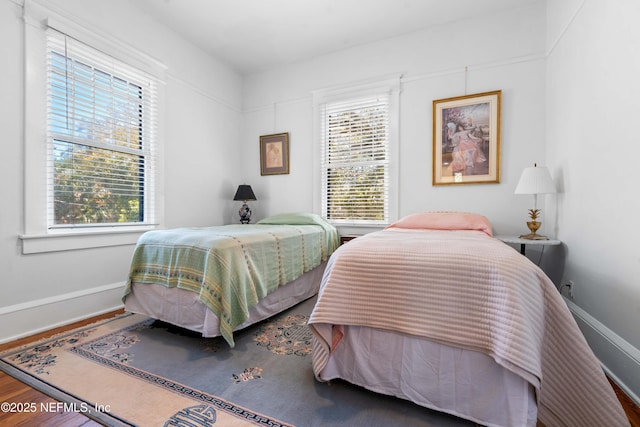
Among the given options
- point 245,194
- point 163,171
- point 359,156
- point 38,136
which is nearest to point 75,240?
point 38,136

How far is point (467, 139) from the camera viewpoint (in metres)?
3.04

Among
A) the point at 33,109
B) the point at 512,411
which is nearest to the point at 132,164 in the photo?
the point at 33,109

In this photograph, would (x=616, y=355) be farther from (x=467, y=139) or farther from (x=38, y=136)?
(x=38, y=136)

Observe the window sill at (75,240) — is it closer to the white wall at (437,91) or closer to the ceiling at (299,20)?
the white wall at (437,91)

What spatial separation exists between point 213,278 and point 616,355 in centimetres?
234

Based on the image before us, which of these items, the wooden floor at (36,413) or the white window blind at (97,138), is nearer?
the wooden floor at (36,413)

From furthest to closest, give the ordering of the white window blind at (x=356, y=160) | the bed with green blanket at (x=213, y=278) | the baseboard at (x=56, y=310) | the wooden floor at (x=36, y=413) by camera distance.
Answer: the white window blind at (x=356, y=160) → the baseboard at (x=56, y=310) → the bed with green blanket at (x=213, y=278) → the wooden floor at (x=36, y=413)

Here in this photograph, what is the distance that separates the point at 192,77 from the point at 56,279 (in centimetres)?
258

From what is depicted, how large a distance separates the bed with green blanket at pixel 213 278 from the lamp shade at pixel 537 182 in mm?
2061

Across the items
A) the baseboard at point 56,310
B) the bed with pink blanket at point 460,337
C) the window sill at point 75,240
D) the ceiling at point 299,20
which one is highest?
the ceiling at point 299,20

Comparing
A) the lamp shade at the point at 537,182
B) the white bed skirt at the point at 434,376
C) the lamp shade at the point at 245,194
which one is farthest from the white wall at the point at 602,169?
the lamp shade at the point at 245,194

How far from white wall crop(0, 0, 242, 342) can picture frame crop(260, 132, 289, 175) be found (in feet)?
1.43

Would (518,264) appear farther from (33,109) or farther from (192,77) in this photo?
(192,77)

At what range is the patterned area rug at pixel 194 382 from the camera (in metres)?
1.28
